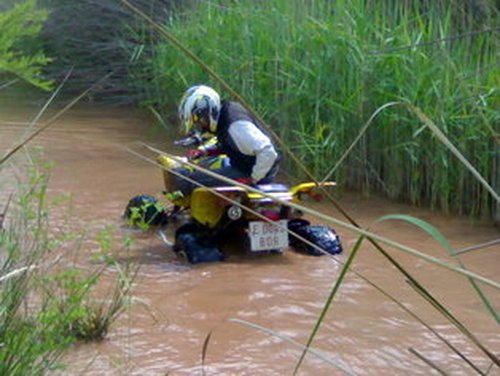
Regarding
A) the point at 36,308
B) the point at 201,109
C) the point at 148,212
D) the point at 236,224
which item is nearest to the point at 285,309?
the point at 236,224

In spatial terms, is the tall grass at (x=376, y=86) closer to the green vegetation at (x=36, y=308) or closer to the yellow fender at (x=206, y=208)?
the yellow fender at (x=206, y=208)

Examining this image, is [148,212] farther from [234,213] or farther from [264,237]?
[264,237]

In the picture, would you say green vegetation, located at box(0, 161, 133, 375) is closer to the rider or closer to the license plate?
the license plate

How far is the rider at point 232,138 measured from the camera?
7043mm

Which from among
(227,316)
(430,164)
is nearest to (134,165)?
(430,164)

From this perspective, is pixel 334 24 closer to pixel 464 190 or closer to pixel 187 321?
pixel 464 190

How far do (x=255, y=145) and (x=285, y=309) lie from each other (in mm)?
1448

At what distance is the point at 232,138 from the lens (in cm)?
714

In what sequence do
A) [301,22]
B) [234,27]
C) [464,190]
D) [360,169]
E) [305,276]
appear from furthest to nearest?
[234,27]
[301,22]
[360,169]
[464,190]
[305,276]

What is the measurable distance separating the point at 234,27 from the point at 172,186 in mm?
3015

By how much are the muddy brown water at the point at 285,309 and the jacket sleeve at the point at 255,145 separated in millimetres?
578

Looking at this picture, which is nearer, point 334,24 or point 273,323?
point 273,323

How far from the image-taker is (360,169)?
8.86m

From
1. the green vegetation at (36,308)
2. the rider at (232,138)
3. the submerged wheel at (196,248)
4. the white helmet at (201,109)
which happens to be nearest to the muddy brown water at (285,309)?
the submerged wheel at (196,248)
